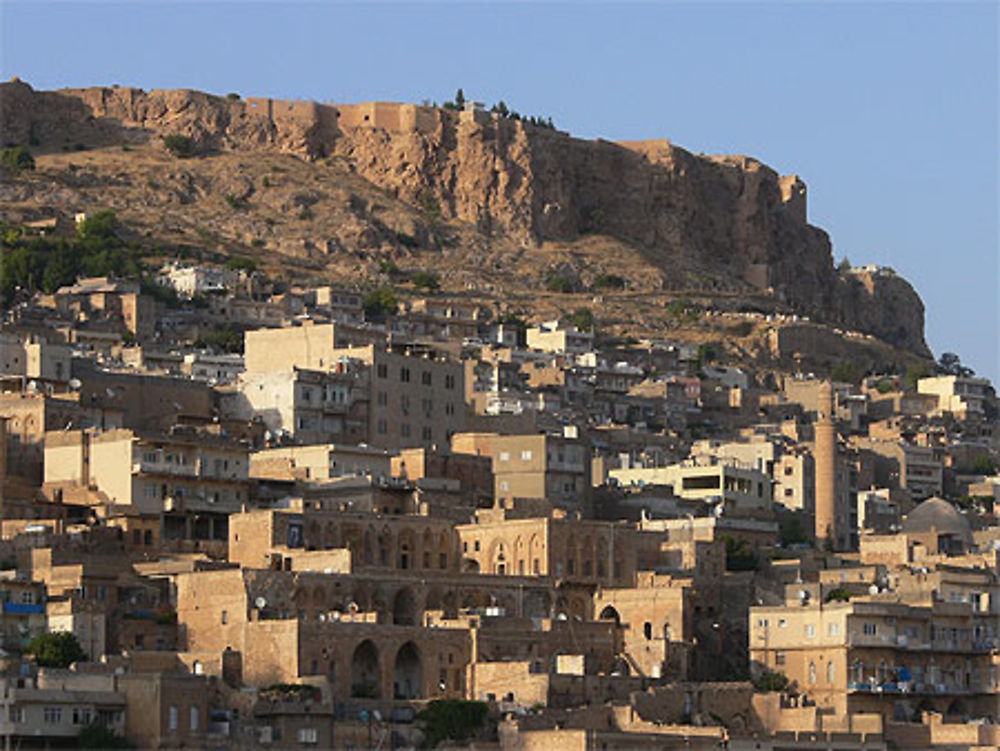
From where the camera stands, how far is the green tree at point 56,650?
215 feet

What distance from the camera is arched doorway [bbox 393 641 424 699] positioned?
6994 cm

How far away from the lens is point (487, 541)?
80500 millimetres

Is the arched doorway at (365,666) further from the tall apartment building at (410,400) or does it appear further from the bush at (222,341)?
the bush at (222,341)

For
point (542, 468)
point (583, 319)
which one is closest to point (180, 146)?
point (583, 319)

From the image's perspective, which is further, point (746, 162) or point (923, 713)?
point (746, 162)

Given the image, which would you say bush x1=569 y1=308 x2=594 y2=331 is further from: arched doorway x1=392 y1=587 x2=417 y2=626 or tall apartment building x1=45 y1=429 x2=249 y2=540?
arched doorway x1=392 y1=587 x2=417 y2=626

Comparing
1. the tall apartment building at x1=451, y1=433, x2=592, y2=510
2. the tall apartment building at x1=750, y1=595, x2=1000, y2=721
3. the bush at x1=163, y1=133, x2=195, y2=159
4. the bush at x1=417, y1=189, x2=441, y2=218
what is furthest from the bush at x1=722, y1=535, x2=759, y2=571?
the bush at x1=163, y1=133, x2=195, y2=159

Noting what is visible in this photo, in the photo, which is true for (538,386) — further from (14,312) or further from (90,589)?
(90,589)

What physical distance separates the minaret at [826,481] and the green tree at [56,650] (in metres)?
36.7

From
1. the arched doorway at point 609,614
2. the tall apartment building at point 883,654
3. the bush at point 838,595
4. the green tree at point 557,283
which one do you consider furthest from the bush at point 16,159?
the tall apartment building at point 883,654

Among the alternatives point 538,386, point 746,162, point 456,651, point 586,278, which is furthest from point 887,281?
point 456,651

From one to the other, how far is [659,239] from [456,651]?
108656 millimetres

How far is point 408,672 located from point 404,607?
461 centimetres

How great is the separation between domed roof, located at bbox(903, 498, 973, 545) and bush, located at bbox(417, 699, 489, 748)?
97.3 ft
